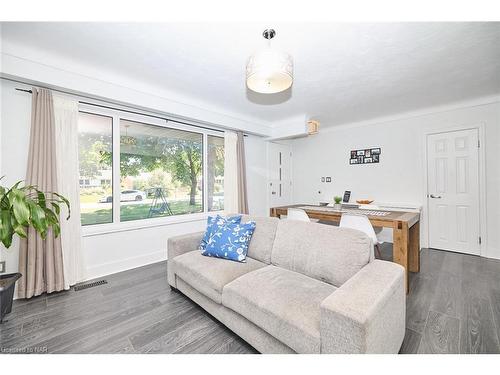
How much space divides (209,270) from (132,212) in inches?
74.5

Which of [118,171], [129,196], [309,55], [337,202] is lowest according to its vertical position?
[337,202]

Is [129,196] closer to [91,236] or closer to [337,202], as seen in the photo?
[91,236]

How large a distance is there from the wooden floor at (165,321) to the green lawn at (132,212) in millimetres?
803

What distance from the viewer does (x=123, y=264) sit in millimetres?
2979

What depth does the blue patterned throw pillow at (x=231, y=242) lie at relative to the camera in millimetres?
2101

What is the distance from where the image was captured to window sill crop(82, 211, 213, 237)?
2763 millimetres

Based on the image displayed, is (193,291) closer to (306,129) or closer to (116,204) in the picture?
(116,204)

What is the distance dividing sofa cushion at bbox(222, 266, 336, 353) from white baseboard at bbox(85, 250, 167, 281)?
2.01 meters

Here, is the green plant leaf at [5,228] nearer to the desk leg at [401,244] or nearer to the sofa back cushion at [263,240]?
the sofa back cushion at [263,240]

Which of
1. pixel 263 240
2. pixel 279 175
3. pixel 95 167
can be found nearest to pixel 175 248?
pixel 263 240

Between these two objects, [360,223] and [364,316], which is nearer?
[364,316]

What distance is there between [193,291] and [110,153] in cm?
214

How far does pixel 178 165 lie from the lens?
367 centimetres

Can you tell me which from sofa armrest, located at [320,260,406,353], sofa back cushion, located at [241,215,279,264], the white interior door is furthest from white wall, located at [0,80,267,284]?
sofa armrest, located at [320,260,406,353]
